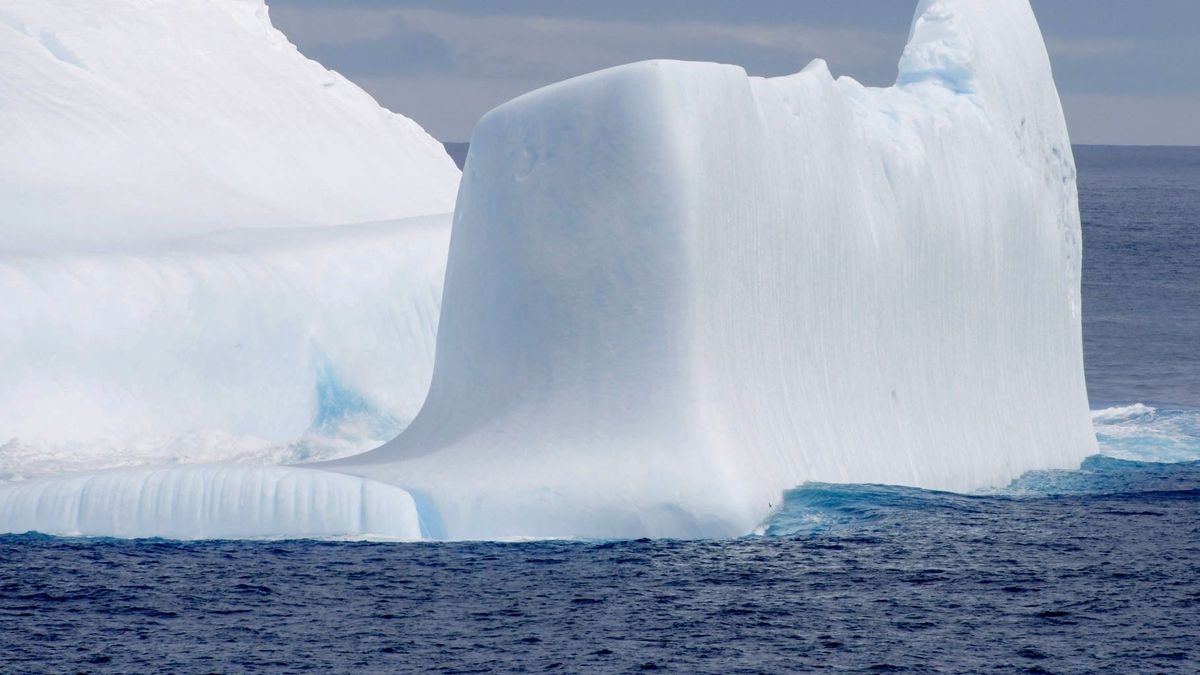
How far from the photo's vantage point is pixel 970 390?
31938 mm

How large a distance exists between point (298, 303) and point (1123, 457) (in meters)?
15.4

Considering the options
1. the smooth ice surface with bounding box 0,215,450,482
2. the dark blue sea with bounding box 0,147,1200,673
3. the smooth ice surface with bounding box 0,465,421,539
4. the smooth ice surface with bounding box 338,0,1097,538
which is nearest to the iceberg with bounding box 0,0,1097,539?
the smooth ice surface with bounding box 338,0,1097,538

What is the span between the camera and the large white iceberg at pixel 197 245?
31.9m

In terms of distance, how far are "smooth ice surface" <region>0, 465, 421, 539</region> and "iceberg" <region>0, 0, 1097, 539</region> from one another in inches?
10.2

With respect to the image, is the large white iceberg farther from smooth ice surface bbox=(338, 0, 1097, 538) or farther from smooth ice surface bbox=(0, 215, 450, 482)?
smooth ice surface bbox=(338, 0, 1097, 538)

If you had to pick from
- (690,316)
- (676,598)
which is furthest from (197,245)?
(676,598)

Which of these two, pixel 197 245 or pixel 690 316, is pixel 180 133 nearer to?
pixel 197 245

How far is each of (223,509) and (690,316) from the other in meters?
6.58

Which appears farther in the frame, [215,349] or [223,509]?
[215,349]

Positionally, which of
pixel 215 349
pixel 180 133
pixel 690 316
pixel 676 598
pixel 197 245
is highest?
pixel 180 133

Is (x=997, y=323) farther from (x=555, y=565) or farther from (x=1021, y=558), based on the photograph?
(x=555, y=565)

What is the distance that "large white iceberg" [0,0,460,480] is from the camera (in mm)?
31906

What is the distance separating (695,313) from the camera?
83.8 ft

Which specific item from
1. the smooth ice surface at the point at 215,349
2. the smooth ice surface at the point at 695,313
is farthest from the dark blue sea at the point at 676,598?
the smooth ice surface at the point at 215,349
